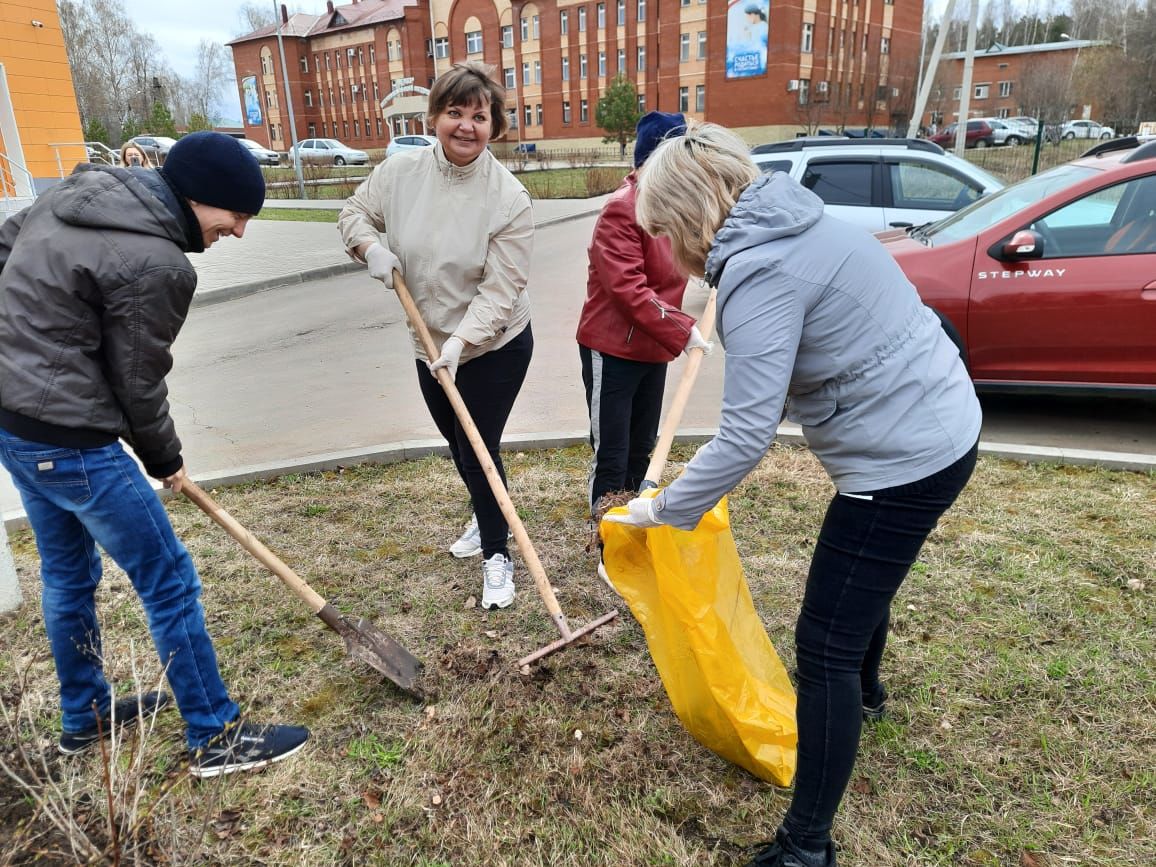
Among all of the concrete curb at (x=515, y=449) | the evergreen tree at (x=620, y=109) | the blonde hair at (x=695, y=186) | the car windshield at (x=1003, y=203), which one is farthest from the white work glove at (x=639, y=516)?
the evergreen tree at (x=620, y=109)

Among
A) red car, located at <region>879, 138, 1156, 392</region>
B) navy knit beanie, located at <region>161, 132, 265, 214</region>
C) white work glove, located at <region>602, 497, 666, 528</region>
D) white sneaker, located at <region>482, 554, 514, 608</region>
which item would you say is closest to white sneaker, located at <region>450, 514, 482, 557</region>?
white sneaker, located at <region>482, 554, 514, 608</region>

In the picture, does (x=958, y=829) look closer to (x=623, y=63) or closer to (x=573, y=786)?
(x=573, y=786)

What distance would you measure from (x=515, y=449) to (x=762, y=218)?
339 cm

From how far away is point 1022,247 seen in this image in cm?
469

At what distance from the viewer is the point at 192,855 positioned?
1634mm

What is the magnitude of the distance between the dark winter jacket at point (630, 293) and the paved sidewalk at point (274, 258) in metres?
5.77

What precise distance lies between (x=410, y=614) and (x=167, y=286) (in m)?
1.72

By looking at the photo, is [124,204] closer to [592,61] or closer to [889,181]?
[889,181]

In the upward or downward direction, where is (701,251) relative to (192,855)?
upward

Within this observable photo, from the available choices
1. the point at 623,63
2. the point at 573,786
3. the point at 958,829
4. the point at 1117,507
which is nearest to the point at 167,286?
the point at 573,786

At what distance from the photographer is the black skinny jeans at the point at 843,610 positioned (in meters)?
1.71

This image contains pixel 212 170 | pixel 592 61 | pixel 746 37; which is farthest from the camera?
pixel 592 61

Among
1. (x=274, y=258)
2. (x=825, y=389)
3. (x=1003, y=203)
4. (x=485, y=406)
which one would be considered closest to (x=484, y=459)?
(x=485, y=406)

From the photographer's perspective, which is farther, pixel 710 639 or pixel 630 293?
pixel 630 293
